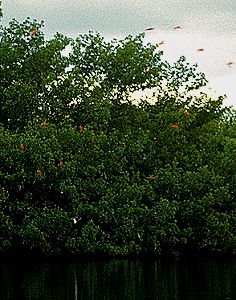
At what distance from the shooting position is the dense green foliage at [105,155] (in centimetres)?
2645

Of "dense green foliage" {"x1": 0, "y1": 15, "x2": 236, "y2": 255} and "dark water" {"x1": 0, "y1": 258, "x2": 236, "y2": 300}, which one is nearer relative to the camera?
"dark water" {"x1": 0, "y1": 258, "x2": 236, "y2": 300}

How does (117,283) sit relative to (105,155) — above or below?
below

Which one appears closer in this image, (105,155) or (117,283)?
(117,283)

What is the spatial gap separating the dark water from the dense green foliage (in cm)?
448

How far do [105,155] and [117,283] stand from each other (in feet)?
41.1

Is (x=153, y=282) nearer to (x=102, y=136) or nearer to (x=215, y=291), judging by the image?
(x=215, y=291)

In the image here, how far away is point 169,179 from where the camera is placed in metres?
A: 28.6

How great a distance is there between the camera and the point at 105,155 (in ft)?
92.2

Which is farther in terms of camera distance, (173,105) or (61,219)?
(173,105)

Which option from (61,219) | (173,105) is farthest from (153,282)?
(173,105)

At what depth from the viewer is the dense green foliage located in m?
26.5

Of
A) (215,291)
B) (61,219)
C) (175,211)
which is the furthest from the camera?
(175,211)

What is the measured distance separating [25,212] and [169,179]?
5.02 metres

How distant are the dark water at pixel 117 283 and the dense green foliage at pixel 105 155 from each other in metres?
4.48
